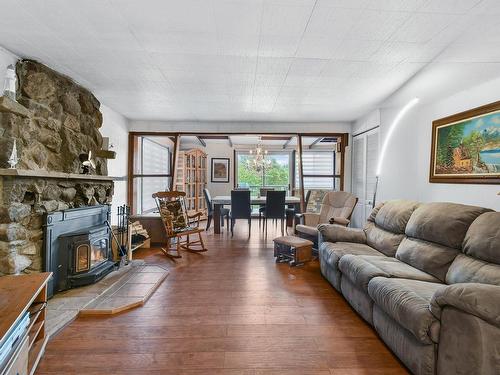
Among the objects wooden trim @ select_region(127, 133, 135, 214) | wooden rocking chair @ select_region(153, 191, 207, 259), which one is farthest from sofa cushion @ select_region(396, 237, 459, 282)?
wooden trim @ select_region(127, 133, 135, 214)

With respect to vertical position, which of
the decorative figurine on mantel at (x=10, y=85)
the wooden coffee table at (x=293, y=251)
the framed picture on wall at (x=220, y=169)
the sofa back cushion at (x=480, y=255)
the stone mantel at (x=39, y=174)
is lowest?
the wooden coffee table at (x=293, y=251)

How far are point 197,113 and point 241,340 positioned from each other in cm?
385

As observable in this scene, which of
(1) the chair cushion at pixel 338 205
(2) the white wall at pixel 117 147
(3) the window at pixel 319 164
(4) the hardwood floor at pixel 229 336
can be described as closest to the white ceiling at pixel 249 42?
(2) the white wall at pixel 117 147

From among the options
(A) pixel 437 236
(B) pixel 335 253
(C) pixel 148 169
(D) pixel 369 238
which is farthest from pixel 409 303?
(C) pixel 148 169

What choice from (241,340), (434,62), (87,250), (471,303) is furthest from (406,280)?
(87,250)

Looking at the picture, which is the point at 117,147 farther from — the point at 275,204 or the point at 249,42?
the point at 249,42

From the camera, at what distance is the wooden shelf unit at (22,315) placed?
1.30m

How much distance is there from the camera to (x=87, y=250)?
2.90m

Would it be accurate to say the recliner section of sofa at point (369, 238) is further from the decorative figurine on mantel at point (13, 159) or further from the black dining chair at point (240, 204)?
the decorative figurine on mantel at point (13, 159)

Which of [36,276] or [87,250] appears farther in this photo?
[87,250]

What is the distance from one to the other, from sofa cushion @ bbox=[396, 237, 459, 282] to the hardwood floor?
27.4 inches

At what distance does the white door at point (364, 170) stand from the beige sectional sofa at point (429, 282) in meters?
1.58

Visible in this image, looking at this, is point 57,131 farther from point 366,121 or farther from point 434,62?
point 366,121

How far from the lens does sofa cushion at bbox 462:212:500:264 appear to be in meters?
1.75
